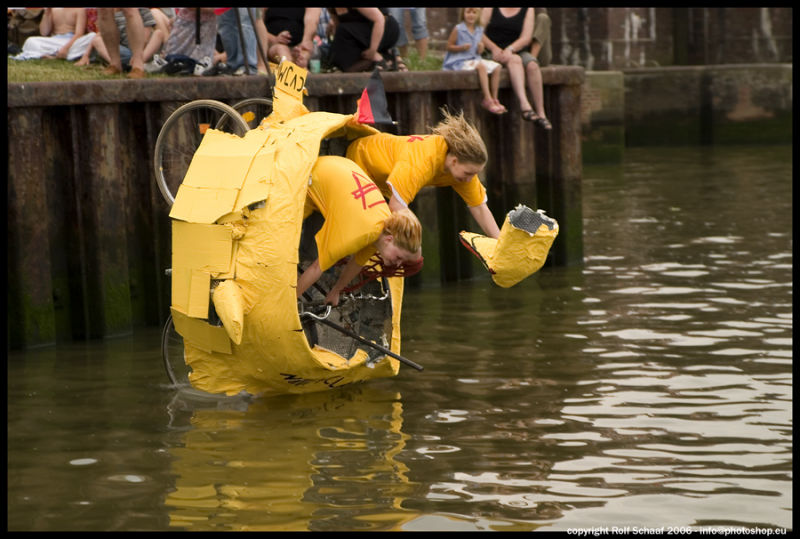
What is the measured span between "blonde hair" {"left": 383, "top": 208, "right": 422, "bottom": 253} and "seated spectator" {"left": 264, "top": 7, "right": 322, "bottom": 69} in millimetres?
4964

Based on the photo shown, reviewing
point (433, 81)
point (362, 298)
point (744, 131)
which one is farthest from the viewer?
point (744, 131)

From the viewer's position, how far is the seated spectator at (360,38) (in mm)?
13422

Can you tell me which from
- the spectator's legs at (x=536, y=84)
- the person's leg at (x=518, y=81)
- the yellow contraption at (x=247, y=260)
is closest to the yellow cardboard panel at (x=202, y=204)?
the yellow contraption at (x=247, y=260)

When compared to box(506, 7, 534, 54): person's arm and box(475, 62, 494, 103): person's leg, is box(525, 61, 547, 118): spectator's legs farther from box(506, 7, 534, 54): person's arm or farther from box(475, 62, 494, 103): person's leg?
box(475, 62, 494, 103): person's leg

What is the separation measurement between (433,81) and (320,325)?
4001 mm

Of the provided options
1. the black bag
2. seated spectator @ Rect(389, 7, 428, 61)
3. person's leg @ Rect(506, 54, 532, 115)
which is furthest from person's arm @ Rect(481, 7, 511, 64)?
the black bag

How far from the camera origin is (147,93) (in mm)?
11227

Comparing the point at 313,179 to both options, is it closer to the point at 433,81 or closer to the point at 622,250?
the point at 433,81

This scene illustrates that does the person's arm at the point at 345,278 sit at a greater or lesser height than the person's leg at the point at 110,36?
lesser

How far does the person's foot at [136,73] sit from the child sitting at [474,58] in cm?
336

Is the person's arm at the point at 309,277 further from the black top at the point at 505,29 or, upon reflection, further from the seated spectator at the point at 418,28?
the seated spectator at the point at 418,28

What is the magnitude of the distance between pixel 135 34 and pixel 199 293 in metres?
4.37
